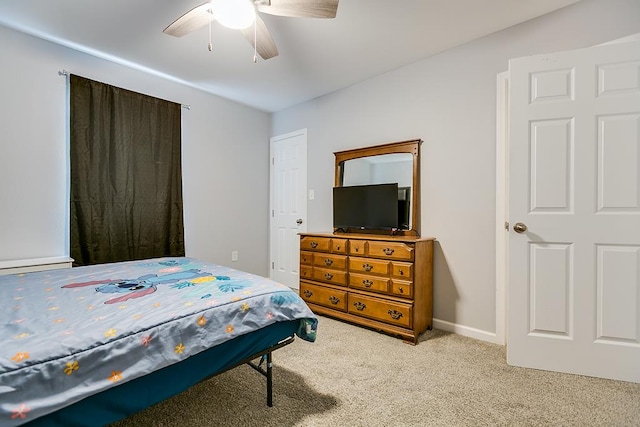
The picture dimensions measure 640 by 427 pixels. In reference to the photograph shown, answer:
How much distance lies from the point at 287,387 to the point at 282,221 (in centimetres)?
279

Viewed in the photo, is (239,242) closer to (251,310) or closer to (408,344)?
(408,344)

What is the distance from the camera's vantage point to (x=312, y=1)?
178 cm

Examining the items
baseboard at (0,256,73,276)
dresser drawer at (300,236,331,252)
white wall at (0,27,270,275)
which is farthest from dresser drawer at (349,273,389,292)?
baseboard at (0,256,73,276)

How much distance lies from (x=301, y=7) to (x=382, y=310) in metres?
2.34

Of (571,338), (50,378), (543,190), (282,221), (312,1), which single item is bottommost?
(571,338)

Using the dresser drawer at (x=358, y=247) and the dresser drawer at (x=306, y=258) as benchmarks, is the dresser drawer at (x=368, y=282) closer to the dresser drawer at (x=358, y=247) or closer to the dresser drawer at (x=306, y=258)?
the dresser drawer at (x=358, y=247)

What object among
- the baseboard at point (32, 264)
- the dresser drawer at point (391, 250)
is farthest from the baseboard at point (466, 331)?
the baseboard at point (32, 264)

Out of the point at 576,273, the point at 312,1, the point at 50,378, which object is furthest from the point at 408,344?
the point at 312,1

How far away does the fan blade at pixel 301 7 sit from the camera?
5.88 feet

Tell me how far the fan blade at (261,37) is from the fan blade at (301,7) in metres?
0.15

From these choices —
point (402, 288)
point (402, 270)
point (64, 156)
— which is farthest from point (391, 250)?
point (64, 156)

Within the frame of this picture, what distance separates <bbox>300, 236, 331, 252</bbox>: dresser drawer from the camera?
10.4 feet

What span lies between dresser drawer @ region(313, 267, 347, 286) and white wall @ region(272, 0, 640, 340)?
872 mm

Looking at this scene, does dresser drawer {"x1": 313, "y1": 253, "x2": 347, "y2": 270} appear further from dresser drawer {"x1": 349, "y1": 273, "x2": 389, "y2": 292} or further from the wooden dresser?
dresser drawer {"x1": 349, "y1": 273, "x2": 389, "y2": 292}
